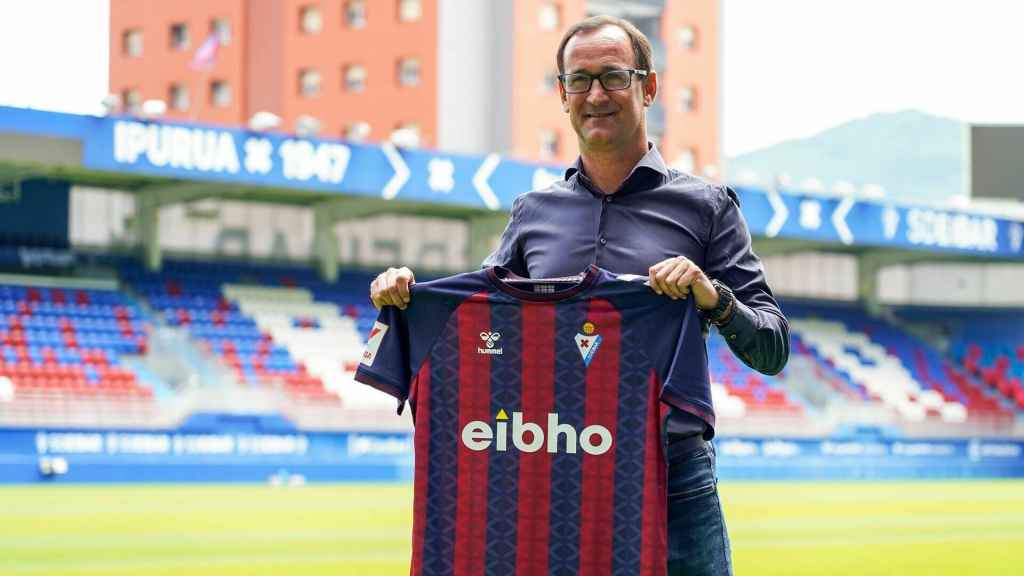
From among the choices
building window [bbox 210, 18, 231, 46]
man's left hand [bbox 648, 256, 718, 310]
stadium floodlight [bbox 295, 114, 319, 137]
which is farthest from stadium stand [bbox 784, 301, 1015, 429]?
man's left hand [bbox 648, 256, 718, 310]

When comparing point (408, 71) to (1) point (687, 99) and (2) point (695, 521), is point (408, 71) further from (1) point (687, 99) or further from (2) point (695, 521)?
(2) point (695, 521)

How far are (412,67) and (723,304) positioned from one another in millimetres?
48619

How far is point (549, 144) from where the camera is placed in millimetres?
51500

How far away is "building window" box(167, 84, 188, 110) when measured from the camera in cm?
6050

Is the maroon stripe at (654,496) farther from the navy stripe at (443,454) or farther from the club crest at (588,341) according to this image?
the navy stripe at (443,454)

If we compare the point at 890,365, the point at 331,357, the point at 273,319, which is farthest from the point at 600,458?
the point at 890,365

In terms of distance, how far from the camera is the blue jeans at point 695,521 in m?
4.08

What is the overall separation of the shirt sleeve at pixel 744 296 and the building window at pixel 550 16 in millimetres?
47515

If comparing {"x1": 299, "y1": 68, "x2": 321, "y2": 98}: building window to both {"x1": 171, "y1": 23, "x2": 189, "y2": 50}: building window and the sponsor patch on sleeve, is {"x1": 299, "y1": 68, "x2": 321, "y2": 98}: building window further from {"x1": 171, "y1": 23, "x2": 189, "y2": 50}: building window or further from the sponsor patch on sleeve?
the sponsor patch on sleeve

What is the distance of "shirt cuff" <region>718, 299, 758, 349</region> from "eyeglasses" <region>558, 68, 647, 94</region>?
0.62 metres

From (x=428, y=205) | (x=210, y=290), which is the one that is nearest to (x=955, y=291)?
(x=428, y=205)

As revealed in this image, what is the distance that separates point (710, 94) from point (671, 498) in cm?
5284

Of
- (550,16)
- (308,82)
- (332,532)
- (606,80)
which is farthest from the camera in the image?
(308,82)

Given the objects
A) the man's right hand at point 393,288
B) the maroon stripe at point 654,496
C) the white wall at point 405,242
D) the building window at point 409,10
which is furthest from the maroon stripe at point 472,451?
the building window at point 409,10
